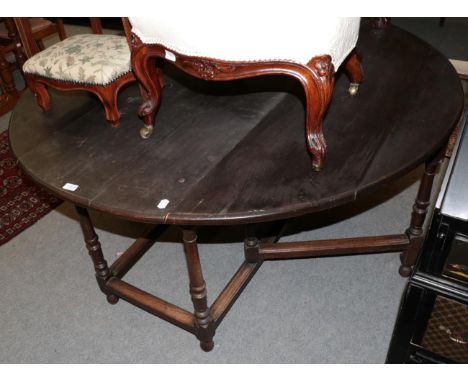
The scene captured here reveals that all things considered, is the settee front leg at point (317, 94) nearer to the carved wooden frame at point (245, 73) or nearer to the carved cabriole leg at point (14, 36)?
the carved wooden frame at point (245, 73)

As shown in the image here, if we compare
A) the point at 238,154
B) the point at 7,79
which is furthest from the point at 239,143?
the point at 7,79

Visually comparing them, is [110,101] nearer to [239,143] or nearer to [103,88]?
[103,88]

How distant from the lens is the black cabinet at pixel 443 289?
1062 millimetres

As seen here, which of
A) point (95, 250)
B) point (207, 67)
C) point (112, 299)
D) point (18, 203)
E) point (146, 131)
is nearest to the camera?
point (207, 67)

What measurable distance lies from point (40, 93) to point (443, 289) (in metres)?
1.44

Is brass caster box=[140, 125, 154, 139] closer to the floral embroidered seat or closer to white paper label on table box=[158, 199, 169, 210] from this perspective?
the floral embroidered seat

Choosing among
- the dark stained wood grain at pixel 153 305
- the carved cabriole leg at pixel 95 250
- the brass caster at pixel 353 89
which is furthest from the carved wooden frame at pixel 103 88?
the brass caster at pixel 353 89

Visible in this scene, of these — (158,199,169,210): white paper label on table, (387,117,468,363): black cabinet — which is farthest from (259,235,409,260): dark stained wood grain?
(158,199,169,210): white paper label on table

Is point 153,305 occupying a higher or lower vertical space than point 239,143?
lower

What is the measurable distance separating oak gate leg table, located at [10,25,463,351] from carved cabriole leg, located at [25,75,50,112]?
3 cm

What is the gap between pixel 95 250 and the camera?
1.75m

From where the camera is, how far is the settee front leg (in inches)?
47.0

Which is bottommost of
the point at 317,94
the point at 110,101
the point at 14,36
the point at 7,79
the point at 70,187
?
the point at 7,79

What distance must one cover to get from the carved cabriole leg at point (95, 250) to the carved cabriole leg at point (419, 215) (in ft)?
3.87
